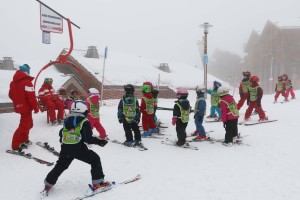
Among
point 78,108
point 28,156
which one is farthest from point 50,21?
point 78,108

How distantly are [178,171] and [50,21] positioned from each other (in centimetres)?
615

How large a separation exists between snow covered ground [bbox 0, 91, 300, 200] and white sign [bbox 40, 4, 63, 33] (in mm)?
3212

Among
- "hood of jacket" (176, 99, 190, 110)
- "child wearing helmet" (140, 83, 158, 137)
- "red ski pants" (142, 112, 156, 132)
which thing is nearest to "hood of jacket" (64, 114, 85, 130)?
"hood of jacket" (176, 99, 190, 110)

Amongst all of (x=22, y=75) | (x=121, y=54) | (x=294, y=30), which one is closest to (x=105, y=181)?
(x=22, y=75)

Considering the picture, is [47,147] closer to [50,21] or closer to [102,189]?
[102,189]

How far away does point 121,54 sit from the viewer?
1388 inches

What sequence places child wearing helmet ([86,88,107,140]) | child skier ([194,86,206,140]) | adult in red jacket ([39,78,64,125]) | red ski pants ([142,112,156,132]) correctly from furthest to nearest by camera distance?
adult in red jacket ([39,78,64,125])
red ski pants ([142,112,156,132])
child skier ([194,86,206,140])
child wearing helmet ([86,88,107,140])

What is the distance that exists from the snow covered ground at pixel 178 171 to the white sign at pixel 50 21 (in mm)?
3212

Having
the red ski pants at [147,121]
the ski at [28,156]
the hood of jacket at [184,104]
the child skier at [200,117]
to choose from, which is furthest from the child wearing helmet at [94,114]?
the child skier at [200,117]

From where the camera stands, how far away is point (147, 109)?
8.76 meters

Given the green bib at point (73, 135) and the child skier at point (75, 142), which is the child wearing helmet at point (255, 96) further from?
the green bib at point (73, 135)

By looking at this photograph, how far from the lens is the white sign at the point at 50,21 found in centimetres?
894

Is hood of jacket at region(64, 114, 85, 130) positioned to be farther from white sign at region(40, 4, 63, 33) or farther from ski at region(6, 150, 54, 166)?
white sign at region(40, 4, 63, 33)

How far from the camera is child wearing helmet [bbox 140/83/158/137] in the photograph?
866 centimetres
